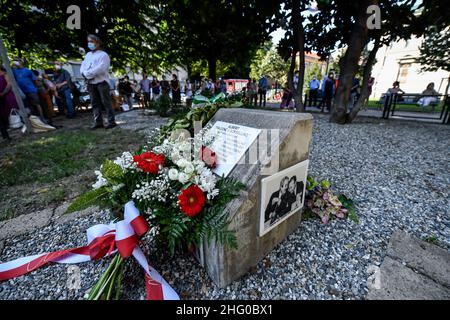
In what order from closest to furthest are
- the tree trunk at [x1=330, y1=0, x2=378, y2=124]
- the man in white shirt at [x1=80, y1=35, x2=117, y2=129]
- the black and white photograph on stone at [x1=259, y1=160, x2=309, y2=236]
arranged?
the black and white photograph on stone at [x1=259, y1=160, x2=309, y2=236], the man in white shirt at [x1=80, y1=35, x2=117, y2=129], the tree trunk at [x1=330, y1=0, x2=378, y2=124]

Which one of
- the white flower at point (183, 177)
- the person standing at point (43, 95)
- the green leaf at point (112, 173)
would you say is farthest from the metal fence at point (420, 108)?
the person standing at point (43, 95)

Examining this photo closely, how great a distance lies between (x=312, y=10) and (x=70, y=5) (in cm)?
971

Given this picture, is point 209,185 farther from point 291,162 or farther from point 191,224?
point 291,162

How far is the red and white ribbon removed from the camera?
1326mm

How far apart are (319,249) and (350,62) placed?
20.8ft

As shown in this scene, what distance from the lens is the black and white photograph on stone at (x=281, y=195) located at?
150 centimetres

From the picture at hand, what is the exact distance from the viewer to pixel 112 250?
159 centimetres

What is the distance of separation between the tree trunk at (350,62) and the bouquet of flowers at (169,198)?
656 centimetres

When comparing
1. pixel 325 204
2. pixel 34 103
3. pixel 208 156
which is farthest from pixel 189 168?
pixel 34 103

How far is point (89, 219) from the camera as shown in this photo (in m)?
2.27

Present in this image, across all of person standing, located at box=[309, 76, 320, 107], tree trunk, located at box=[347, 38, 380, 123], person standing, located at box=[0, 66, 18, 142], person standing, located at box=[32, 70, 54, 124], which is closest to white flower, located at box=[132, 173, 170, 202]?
person standing, located at box=[0, 66, 18, 142]

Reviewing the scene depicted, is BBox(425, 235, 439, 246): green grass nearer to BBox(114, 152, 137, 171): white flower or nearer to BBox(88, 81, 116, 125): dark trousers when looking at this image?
BBox(114, 152, 137, 171): white flower

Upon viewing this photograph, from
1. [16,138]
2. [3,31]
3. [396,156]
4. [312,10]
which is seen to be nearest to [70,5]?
[3,31]

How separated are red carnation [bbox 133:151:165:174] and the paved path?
5.34 ft
